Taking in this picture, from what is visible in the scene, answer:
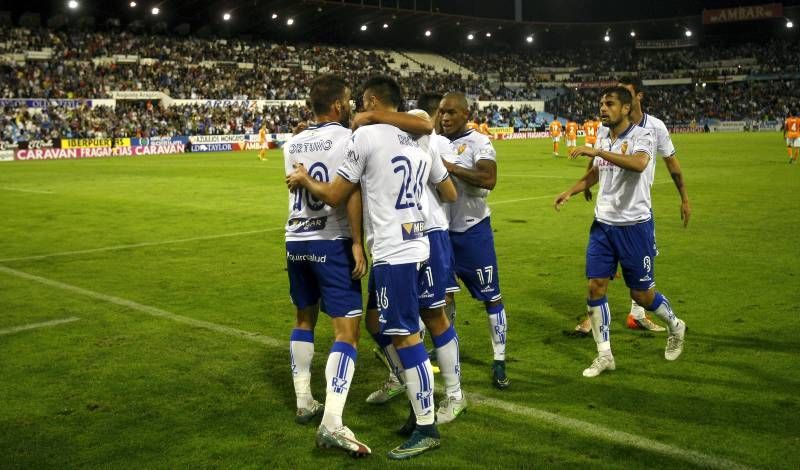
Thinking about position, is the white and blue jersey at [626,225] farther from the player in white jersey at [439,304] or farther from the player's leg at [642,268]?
the player in white jersey at [439,304]

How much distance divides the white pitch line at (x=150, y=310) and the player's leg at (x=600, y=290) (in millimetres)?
2800

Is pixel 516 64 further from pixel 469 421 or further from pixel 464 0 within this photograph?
pixel 469 421

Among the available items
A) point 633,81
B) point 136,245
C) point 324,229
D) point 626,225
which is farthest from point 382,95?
point 136,245

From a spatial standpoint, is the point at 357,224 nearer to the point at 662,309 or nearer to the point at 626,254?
the point at 626,254

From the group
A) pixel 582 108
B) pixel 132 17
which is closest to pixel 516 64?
pixel 582 108

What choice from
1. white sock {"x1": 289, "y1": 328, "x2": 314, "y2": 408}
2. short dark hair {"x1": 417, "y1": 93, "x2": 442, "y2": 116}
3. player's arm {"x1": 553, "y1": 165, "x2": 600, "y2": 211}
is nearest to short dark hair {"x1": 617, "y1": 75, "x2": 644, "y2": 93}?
player's arm {"x1": 553, "y1": 165, "x2": 600, "y2": 211}

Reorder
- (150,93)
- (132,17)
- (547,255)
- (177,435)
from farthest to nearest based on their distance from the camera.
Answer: (132,17) < (150,93) < (547,255) < (177,435)

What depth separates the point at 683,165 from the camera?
27.0 meters

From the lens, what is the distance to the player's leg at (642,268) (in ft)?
19.2

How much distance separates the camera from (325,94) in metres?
4.47

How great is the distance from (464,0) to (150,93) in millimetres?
45333

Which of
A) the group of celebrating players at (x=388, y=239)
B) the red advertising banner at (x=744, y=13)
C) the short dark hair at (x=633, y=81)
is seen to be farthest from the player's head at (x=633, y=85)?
the red advertising banner at (x=744, y=13)

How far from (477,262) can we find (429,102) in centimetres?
126

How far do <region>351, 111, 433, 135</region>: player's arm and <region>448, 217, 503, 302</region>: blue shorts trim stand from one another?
1.59 metres
